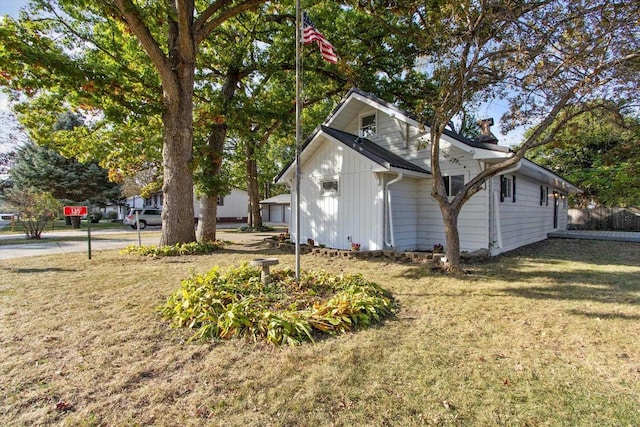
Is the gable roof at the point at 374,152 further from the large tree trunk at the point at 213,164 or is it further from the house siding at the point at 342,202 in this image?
the large tree trunk at the point at 213,164

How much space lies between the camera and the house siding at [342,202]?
9828mm

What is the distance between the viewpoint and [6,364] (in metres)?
3.16

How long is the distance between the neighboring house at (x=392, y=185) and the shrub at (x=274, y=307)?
4.42 metres

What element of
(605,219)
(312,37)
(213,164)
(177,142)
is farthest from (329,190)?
(605,219)

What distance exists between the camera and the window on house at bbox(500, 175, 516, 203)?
1048 cm

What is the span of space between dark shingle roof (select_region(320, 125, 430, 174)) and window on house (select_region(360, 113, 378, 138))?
411 millimetres

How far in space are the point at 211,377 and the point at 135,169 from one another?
661 inches

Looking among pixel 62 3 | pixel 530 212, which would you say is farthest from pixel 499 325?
→ pixel 62 3

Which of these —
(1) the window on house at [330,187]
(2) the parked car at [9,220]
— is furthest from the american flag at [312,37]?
(2) the parked car at [9,220]

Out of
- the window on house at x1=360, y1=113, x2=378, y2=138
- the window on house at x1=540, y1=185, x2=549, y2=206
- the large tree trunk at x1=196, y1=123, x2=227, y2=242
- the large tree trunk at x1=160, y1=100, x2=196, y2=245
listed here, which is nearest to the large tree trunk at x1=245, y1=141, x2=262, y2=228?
the large tree trunk at x1=196, y1=123, x2=227, y2=242

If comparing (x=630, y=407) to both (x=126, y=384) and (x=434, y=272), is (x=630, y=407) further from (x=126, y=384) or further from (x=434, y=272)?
(x=434, y=272)

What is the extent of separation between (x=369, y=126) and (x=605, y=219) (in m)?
18.7

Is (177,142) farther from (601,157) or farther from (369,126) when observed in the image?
(601,157)

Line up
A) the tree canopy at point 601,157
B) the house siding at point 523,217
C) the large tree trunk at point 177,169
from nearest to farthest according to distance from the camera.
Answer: the tree canopy at point 601,157 → the large tree trunk at point 177,169 → the house siding at point 523,217
